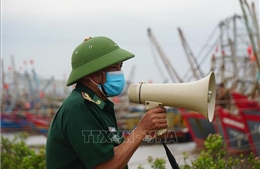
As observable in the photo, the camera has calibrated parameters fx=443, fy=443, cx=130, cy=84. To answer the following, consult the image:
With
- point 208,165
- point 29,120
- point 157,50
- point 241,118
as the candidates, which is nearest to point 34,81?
point 29,120

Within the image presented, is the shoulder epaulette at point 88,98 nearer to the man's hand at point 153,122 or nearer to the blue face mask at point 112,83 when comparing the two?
the blue face mask at point 112,83

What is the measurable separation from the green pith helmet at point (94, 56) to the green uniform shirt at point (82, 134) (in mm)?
109

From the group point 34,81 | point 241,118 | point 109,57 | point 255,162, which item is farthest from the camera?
point 34,81

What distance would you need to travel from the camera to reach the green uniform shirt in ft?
7.48

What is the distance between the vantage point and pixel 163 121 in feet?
7.96

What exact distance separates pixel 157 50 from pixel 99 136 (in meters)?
18.5

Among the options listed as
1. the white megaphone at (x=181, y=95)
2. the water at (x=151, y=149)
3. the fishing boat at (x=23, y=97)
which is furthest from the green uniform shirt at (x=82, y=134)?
the fishing boat at (x=23, y=97)

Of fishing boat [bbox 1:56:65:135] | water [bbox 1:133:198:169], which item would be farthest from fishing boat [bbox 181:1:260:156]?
fishing boat [bbox 1:56:65:135]

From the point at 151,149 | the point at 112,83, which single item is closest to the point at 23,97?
the point at 151,149

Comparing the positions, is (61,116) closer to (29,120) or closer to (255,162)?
(255,162)

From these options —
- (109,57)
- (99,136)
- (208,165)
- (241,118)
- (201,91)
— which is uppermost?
(109,57)

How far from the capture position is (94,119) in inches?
92.5

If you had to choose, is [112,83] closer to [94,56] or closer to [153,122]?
[94,56]

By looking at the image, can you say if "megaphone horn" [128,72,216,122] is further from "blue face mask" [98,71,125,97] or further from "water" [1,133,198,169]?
"water" [1,133,198,169]
